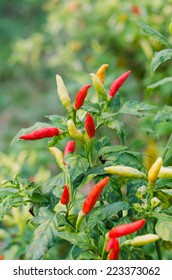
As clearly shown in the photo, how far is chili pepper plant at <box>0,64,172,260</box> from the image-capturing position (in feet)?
3.93

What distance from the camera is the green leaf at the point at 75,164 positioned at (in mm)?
1246

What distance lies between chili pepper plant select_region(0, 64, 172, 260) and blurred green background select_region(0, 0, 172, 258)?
232 millimetres

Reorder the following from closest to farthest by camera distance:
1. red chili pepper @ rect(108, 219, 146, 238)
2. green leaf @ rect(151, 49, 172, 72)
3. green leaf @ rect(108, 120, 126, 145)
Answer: red chili pepper @ rect(108, 219, 146, 238), green leaf @ rect(108, 120, 126, 145), green leaf @ rect(151, 49, 172, 72)

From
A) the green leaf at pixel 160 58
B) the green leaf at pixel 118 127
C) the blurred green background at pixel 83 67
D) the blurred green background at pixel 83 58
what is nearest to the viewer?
the green leaf at pixel 118 127

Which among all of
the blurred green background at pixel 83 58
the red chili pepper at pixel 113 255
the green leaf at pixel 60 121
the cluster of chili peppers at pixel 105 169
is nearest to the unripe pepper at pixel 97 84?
the cluster of chili peppers at pixel 105 169

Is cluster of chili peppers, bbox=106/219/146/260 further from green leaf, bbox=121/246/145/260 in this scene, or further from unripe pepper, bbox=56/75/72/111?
unripe pepper, bbox=56/75/72/111

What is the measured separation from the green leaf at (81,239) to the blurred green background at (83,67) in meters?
0.43

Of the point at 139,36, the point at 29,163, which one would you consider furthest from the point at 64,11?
the point at 29,163

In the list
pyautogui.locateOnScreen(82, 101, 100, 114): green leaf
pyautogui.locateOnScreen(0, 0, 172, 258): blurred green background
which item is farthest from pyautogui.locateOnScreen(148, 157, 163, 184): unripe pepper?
pyautogui.locateOnScreen(0, 0, 172, 258): blurred green background

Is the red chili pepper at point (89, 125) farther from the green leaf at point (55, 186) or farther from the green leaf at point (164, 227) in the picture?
the green leaf at point (164, 227)

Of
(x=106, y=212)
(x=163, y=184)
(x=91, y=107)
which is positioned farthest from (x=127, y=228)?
(x=91, y=107)

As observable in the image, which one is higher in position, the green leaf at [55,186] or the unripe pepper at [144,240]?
the green leaf at [55,186]

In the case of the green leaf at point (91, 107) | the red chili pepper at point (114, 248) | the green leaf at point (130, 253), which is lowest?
the green leaf at point (130, 253)
